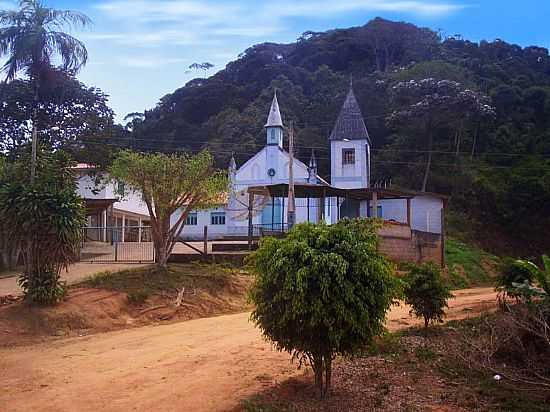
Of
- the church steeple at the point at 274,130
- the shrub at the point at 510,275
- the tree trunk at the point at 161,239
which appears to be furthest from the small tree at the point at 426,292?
the church steeple at the point at 274,130

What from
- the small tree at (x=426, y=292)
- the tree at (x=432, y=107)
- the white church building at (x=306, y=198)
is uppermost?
the tree at (x=432, y=107)

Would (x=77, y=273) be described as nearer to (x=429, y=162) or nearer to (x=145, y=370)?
(x=145, y=370)

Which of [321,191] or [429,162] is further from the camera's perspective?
[429,162]

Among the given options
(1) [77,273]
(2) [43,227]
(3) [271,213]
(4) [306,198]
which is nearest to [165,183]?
(2) [43,227]

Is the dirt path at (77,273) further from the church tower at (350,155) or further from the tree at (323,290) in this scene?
the church tower at (350,155)

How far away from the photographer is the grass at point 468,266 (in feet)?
88.2

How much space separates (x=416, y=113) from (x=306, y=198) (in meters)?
14.6

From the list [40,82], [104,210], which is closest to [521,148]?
[104,210]

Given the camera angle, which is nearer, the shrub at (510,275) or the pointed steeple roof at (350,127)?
the shrub at (510,275)

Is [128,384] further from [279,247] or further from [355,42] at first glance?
[355,42]

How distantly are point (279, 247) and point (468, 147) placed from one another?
42674 mm

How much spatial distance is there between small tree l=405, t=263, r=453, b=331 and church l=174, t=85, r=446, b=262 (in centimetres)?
2128

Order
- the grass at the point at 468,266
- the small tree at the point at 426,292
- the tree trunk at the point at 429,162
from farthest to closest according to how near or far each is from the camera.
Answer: the tree trunk at the point at 429,162
the grass at the point at 468,266
the small tree at the point at 426,292

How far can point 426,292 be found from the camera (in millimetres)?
12289
